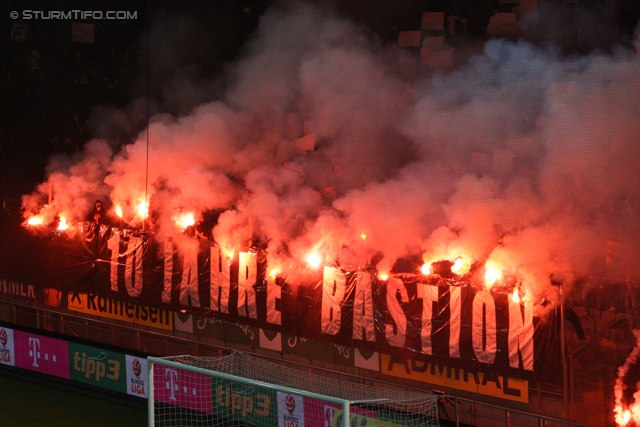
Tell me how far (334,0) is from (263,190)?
7.29 ft

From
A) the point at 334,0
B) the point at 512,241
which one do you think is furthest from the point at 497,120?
the point at 334,0

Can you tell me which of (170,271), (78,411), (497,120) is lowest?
(78,411)

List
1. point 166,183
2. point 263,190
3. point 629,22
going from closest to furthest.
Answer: point 629,22, point 263,190, point 166,183

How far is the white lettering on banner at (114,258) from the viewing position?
36.0ft

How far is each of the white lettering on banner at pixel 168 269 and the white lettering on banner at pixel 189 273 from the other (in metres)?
0.19

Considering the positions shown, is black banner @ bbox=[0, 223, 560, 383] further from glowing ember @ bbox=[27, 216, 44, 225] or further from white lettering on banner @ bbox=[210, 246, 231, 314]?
glowing ember @ bbox=[27, 216, 44, 225]

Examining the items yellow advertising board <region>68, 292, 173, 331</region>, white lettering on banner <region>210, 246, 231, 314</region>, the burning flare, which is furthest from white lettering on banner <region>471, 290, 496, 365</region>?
the burning flare

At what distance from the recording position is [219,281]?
32.8ft

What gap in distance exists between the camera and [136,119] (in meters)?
11.4

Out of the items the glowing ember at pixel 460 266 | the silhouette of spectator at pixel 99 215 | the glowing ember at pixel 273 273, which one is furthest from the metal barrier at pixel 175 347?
the silhouette of spectator at pixel 99 215

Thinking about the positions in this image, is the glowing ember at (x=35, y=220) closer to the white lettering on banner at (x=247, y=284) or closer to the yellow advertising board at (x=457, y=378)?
the white lettering on banner at (x=247, y=284)

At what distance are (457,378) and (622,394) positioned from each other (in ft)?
5.29

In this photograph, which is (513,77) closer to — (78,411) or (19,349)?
(78,411)

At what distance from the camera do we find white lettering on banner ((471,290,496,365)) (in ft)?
25.8
